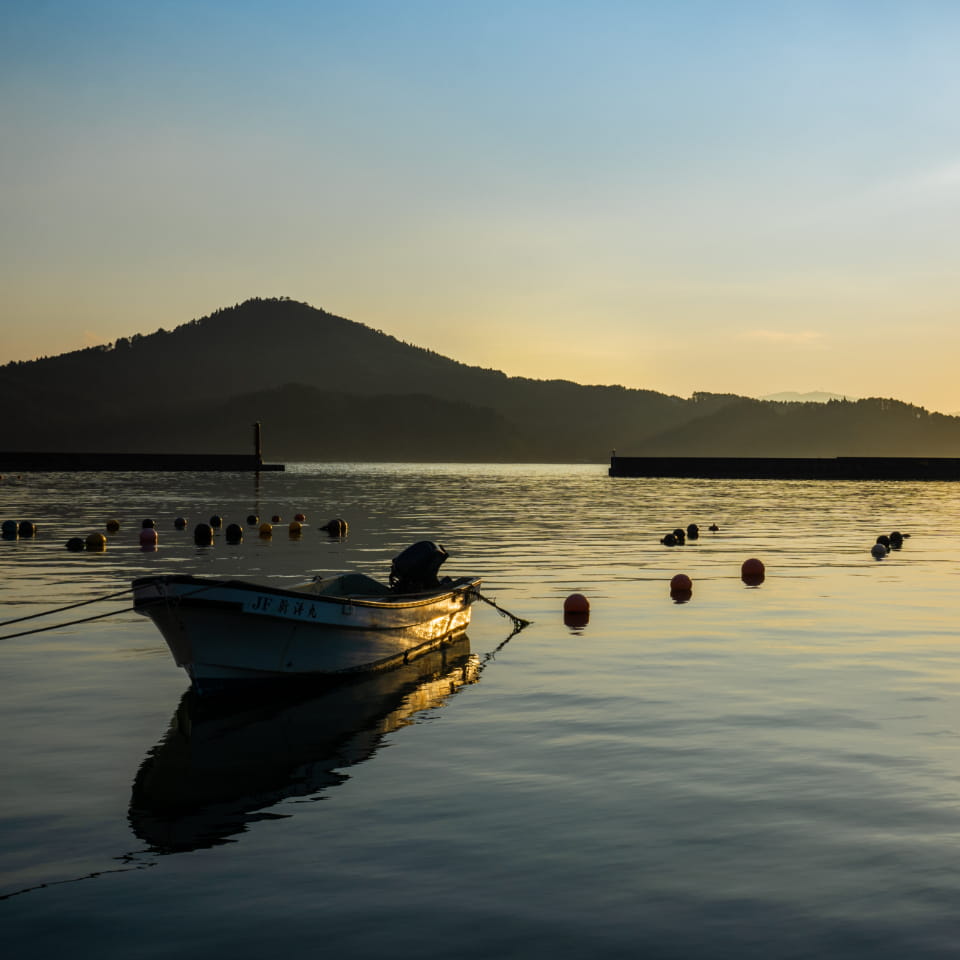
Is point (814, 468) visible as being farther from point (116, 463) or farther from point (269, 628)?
point (269, 628)

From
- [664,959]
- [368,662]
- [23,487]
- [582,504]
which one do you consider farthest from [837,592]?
[23,487]

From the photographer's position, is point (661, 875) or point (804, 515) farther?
point (804, 515)

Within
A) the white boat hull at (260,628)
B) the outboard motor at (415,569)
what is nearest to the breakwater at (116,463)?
the outboard motor at (415,569)

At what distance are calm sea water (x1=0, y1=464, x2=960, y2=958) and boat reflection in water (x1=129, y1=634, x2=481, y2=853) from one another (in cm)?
5

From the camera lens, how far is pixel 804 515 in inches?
2616

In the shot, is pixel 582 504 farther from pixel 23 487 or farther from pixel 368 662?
pixel 368 662

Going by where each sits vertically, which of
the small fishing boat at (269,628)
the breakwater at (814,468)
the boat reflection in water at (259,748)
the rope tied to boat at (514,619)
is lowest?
the boat reflection in water at (259,748)

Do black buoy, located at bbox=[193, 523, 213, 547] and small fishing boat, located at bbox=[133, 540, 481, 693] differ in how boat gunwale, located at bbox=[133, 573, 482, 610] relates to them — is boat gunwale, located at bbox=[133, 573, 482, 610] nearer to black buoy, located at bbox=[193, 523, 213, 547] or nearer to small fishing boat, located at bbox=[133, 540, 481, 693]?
small fishing boat, located at bbox=[133, 540, 481, 693]

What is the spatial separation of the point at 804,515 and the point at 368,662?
170 ft

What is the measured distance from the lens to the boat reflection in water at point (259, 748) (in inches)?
442

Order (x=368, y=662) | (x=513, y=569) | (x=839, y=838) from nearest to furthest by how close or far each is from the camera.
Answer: (x=839, y=838)
(x=368, y=662)
(x=513, y=569)

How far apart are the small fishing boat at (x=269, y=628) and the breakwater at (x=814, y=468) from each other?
121 m

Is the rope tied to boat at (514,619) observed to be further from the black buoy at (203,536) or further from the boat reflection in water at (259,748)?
the black buoy at (203,536)

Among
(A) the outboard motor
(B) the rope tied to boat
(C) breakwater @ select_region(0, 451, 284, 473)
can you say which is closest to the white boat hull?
(A) the outboard motor
